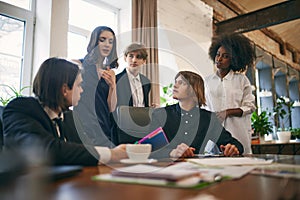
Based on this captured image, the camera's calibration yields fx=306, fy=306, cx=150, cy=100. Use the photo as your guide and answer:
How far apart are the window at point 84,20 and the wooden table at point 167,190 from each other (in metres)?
2.63

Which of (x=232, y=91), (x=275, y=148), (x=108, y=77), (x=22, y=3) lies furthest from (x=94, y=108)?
(x=275, y=148)

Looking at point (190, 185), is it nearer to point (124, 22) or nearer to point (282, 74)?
point (124, 22)

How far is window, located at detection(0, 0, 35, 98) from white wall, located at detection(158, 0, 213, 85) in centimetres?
151

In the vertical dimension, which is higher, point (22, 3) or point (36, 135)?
point (22, 3)

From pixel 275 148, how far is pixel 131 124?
3039 millimetres

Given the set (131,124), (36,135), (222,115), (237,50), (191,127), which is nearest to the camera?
(36,135)

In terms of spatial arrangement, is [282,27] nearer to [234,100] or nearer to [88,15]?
[88,15]

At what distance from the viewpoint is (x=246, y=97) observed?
2.19 m

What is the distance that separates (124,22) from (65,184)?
3.25 metres

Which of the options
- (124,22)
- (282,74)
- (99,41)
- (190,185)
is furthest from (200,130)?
(282,74)

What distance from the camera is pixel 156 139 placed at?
118cm

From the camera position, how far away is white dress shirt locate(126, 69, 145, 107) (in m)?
2.26

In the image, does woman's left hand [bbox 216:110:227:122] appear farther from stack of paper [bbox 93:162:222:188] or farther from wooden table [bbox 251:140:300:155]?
wooden table [bbox 251:140:300:155]

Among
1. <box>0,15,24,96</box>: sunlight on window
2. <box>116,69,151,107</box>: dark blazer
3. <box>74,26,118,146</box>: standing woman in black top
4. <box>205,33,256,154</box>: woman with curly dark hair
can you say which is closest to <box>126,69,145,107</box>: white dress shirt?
<box>116,69,151,107</box>: dark blazer
